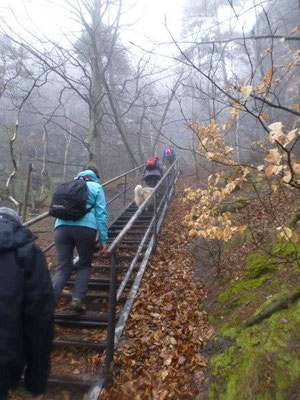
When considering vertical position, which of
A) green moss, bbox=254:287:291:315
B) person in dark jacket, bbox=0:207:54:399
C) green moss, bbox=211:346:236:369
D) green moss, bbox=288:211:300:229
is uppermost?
person in dark jacket, bbox=0:207:54:399

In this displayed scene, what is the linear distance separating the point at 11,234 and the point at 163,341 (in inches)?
97.8

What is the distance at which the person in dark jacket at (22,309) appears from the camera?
5.90 ft

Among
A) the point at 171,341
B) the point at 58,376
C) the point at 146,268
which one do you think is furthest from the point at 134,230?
Answer: the point at 58,376

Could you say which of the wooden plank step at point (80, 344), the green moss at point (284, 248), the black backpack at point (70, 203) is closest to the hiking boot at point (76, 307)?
the wooden plank step at point (80, 344)

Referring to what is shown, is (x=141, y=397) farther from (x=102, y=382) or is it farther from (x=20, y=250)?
(x=20, y=250)

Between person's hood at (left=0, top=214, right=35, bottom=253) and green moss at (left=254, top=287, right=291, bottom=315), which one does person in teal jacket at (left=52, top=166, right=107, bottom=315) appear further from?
green moss at (left=254, top=287, right=291, bottom=315)

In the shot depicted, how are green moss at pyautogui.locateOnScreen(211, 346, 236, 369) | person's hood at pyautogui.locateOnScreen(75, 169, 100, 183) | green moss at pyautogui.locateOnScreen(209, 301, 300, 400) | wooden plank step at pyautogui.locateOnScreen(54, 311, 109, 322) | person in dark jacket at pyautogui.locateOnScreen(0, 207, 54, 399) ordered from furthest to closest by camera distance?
1. person's hood at pyautogui.locateOnScreen(75, 169, 100, 183)
2. wooden plank step at pyautogui.locateOnScreen(54, 311, 109, 322)
3. green moss at pyautogui.locateOnScreen(211, 346, 236, 369)
4. green moss at pyautogui.locateOnScreen(209, 301, 300, 400)
5. person in dark jacket at pyautogui.locateOnScreen(0, 207, 54, 399)

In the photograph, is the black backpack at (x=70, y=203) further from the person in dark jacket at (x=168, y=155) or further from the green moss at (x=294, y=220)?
the person in dark jacket at (x=168, y=155)

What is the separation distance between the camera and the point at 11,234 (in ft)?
6.36

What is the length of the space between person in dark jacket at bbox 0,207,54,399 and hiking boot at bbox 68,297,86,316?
1831mm

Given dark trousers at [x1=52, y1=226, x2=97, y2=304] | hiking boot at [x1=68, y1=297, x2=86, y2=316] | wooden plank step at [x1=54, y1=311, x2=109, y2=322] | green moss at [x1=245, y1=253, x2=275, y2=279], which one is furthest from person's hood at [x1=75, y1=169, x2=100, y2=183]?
green moss at [x1=245, y1=253, x2=275, y2=279]

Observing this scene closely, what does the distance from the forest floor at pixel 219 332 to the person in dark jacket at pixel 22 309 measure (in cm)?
130

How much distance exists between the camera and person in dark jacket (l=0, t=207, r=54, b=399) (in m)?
1.80

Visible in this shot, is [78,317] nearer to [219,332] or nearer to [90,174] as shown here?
[219,332]
